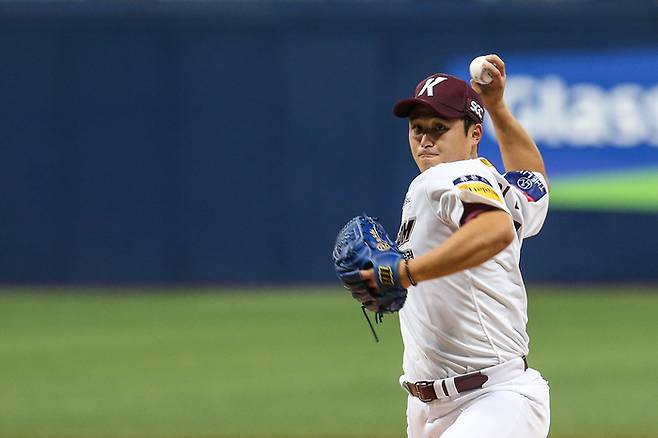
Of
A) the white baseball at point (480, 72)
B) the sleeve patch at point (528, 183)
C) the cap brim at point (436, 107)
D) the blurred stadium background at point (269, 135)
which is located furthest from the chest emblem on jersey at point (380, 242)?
the blurred stadium background at point (269, 135)

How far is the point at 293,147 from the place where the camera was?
1475cm

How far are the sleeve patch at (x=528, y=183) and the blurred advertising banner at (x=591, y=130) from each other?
9.91 meters

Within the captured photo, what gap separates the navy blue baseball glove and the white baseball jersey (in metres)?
0.18

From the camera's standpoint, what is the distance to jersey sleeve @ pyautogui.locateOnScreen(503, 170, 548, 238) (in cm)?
439

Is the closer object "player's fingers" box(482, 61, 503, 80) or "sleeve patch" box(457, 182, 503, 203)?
"sleeve patch" box(457, 182, 503, 203)

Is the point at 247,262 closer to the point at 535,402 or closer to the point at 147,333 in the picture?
the point at 147,333

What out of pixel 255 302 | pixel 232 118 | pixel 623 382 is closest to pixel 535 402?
pixel 623 382

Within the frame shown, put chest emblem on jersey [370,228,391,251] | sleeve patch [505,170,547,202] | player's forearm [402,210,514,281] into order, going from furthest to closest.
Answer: sleeve patch [505,170,547,202] → chest emblem on jersey [370,228,391,251] → player's forearm [402,210,514,281]

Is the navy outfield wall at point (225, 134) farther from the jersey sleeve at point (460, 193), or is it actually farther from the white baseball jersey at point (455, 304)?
the jersey sleeve at point (460, 193)

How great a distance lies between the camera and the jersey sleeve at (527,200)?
4.39m

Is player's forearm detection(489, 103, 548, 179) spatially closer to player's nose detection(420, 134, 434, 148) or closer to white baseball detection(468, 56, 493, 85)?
white baseball detection(468, 56, 493, 85)

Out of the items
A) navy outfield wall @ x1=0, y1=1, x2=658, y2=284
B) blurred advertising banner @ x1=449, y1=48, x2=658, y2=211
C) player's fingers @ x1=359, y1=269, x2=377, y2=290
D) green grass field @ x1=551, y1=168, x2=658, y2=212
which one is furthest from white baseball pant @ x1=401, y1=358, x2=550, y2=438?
green grass field @ x1=551, y1=168, x2=658, y2=212

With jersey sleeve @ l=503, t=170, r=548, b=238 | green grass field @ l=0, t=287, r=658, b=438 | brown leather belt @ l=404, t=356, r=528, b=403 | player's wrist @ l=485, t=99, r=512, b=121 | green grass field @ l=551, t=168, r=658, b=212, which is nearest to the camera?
brown leather belt @ l=404, t=356, r=528, b=403

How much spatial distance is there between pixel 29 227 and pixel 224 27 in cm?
330
